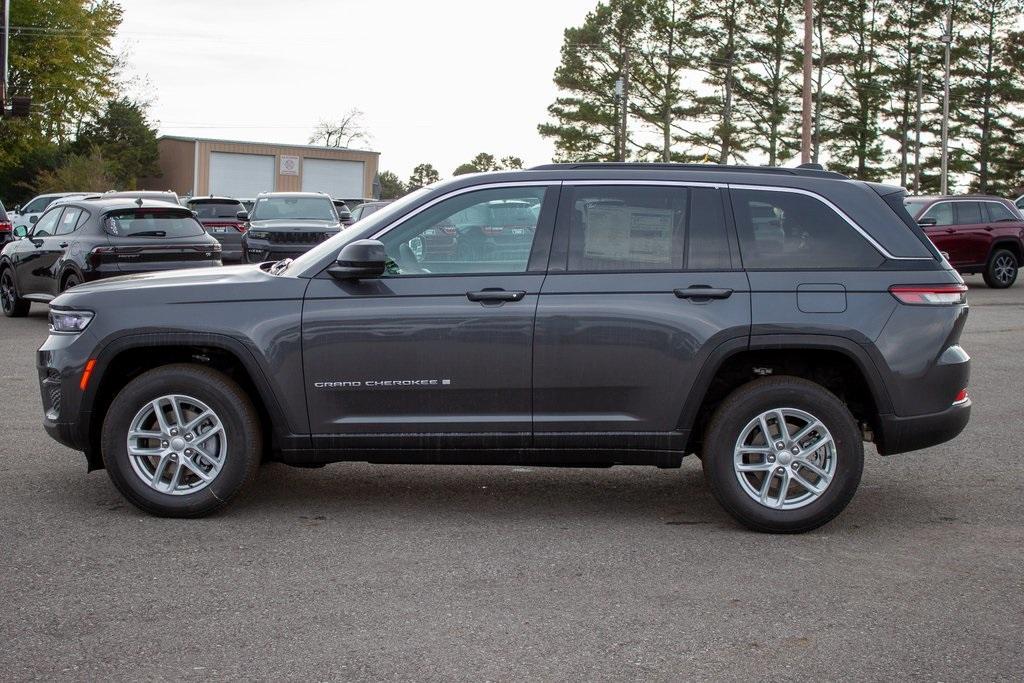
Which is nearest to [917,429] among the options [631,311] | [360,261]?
[631,311]

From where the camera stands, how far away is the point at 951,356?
627 centimetres

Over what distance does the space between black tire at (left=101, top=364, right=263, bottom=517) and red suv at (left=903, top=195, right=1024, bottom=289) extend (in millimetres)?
20852

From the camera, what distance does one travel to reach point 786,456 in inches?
242

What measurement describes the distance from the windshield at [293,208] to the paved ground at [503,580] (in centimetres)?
1625

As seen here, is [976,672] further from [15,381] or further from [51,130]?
[51,130]

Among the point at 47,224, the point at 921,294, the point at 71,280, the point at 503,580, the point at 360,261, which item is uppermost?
the point at 47,224

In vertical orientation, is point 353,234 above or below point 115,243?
above

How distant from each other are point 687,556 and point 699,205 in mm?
1738

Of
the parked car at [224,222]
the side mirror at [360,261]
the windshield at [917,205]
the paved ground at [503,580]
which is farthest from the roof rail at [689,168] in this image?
the parked car at [224,222]

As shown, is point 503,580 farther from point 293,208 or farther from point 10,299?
point 293,208

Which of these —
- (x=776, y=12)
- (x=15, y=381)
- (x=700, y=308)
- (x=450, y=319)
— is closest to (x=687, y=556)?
(x=700, y=308)

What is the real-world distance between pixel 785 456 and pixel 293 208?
1885cm

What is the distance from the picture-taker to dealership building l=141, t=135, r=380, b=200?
77.9m

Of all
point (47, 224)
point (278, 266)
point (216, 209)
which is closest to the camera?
point (278, 266)
